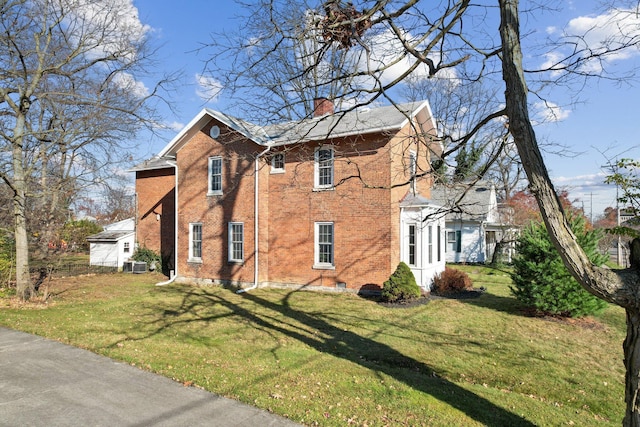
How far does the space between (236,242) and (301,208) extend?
10.9 ft

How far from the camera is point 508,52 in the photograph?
4270mm

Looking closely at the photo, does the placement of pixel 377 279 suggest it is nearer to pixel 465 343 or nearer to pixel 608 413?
pixel 465 343

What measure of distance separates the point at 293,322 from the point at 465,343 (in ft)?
14.1

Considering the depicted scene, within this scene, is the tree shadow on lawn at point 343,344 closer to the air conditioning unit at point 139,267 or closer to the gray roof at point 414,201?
the gray roof at point 414,201

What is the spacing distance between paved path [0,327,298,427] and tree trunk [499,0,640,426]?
138 inches

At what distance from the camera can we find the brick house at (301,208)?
1446 cm

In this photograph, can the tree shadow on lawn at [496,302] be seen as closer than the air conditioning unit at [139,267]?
Yes

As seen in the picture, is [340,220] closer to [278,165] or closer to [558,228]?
[278,165]

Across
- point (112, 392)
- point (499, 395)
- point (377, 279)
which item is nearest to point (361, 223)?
point (377, 279)

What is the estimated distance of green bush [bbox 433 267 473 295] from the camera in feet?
50.8

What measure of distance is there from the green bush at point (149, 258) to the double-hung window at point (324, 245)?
990 cm

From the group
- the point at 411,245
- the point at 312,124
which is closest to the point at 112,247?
the point at 312,124

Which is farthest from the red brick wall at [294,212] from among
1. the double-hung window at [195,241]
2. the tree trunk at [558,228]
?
the tree trunk at [558,228]

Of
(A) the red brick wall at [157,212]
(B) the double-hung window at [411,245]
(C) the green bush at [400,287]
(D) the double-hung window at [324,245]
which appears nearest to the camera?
(C) the green bush at [400,287]
